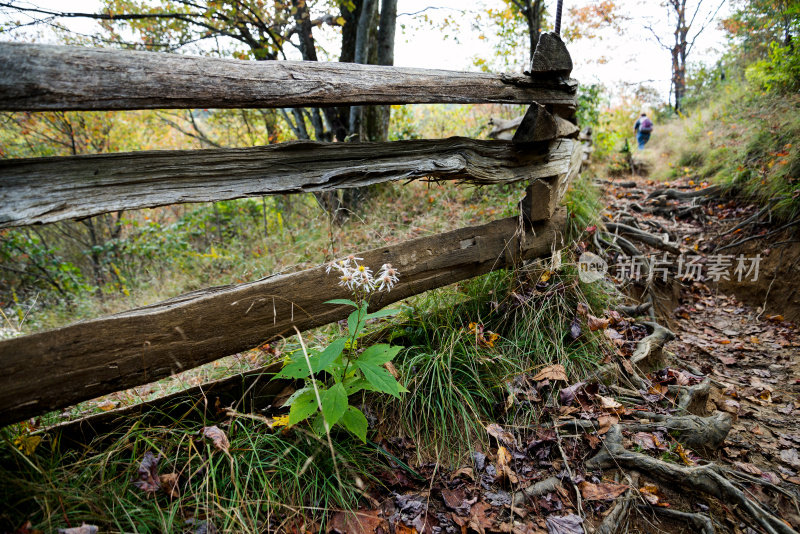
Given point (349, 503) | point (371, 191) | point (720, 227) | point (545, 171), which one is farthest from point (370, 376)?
point (720, 227)

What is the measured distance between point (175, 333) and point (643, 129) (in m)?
11.8

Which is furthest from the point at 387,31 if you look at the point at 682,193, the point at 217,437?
the point at 217,437

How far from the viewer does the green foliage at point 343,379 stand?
154cm

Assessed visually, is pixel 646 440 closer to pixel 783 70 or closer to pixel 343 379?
pixel 343 379

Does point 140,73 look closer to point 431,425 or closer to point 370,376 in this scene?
point 370,376

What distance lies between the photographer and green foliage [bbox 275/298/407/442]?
1.54 m

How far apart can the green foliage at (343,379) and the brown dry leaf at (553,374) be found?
44.8 inches

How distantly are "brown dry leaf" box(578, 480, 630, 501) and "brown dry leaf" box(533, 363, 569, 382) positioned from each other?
580 millimetres

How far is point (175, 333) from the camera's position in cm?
166

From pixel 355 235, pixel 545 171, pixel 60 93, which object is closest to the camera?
pixel 60 93

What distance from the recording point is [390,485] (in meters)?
1.92

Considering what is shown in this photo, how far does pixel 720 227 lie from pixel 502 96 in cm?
430

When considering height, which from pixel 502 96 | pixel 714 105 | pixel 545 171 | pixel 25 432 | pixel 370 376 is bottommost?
pixel 25 432

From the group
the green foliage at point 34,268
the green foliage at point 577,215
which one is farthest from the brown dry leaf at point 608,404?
the green foliage at point 34,268
